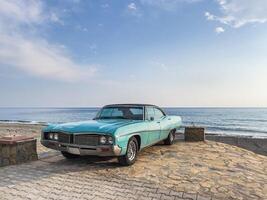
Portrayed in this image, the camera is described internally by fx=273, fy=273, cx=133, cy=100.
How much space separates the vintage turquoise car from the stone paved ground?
43cm

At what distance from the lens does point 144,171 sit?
6141mm

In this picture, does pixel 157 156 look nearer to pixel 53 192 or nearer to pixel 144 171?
pixel 144 171

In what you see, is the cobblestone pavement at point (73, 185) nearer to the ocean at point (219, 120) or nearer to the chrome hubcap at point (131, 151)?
the chrome hubcap at point (131, 151)

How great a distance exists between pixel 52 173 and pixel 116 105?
313 cm

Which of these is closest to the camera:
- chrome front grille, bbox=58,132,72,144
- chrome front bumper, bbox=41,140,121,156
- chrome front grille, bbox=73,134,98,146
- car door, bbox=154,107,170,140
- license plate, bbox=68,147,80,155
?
chrome front bumper, bbox=41,140,121,156

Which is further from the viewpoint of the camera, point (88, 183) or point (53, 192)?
point (88, 183)

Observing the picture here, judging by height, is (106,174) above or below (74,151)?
below

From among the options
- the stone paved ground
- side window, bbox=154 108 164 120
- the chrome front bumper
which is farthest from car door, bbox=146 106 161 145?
the chrome front bumper

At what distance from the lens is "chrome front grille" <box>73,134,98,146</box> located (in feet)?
20.3

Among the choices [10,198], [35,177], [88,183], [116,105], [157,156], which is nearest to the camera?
[10,198]

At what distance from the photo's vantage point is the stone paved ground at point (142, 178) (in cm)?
471

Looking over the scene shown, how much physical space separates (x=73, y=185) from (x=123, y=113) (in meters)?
3.27

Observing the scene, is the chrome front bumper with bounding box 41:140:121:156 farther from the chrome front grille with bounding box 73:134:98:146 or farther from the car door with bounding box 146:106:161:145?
the car door with bounding box 146:106:161:145

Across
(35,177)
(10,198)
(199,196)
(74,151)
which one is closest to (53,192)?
(10,198)
